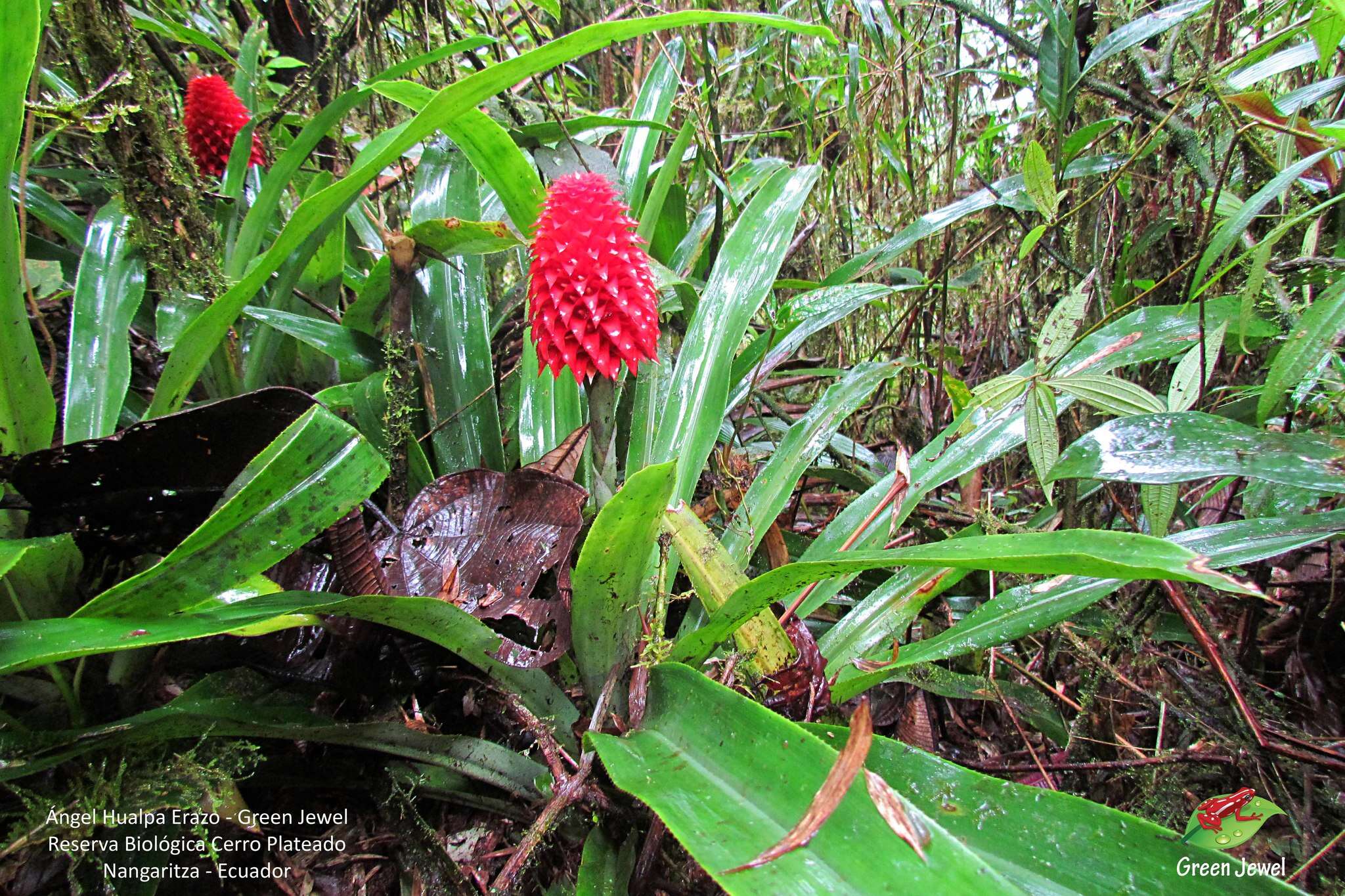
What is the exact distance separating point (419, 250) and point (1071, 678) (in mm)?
1362

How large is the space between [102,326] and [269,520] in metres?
0.74

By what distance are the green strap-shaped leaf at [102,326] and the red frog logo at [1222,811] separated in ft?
5.03

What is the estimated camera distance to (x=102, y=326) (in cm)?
108

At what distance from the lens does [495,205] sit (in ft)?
4.73

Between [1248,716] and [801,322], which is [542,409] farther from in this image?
[1248,716]

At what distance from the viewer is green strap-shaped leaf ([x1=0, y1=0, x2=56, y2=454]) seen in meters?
0.75

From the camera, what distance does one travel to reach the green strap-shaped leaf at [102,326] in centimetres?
101

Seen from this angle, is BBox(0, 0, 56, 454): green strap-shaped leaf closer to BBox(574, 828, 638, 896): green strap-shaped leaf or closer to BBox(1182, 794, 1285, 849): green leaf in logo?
BBox(574, 828, 638, 896): green strap-shaped leaf

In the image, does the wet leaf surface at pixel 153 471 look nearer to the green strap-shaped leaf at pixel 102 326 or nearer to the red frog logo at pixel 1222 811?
the green strap-shaped leaf at pixel 102 326

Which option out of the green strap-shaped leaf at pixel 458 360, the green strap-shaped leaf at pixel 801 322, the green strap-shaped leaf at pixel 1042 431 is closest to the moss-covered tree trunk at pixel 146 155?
the green strap-shaped leaf at pixel 458 360

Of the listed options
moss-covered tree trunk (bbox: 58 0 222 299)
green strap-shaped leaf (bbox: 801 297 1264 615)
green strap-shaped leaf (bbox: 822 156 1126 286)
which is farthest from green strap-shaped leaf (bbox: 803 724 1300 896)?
moss-covered tree trunk (bbox: 58 0 222 299)

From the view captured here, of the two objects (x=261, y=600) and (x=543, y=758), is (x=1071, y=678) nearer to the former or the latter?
(x=543, y=758)

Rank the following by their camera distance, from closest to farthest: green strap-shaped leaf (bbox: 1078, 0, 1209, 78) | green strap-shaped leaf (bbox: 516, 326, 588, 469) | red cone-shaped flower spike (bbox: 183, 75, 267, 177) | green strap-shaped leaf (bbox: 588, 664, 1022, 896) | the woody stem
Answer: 1. green strap-shaped leaf (bbox: 588, 664, 1022, 896)
2. the woody stem
3. green strap-shaped leaf (bbox: 1078, 0, 1209, 78)
4. green strap-shaped leaf (bbox: 516, 326, 588, 469)
5. red cone-shaped flower spike (bbox: 183, 75, 267, 177)

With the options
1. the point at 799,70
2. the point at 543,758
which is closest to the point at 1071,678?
the point at 543,758
